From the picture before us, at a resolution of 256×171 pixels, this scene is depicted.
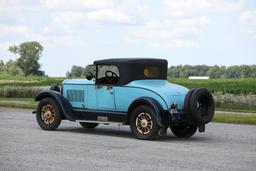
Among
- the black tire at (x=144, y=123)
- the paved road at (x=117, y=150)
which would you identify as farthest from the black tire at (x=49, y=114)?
the black tire at (x=144, y=123)

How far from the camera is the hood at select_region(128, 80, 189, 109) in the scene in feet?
49.5

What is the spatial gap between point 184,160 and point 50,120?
639 cm

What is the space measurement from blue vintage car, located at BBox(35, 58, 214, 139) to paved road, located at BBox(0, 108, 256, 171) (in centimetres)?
38

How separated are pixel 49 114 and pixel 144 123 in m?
3.23

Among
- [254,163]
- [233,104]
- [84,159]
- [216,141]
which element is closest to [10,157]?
[84,159]

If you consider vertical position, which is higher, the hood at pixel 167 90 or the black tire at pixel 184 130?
the hood at pixel 167 90

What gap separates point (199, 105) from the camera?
1555cm

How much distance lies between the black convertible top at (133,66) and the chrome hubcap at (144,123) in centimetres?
112

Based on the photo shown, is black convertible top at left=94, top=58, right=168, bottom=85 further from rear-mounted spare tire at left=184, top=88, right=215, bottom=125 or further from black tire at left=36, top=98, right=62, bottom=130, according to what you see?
black tire at left=36, top=98, right=62, bottom=130

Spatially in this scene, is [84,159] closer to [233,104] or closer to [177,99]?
[177,99]

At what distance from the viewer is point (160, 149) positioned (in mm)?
13375

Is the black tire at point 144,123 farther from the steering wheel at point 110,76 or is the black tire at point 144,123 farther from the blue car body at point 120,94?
the steering wheel at point 110,76

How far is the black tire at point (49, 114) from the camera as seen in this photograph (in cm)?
1707

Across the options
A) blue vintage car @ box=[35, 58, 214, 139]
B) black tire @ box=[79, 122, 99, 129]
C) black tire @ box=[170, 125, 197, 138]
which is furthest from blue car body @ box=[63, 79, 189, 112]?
black tire @ box=[79, 122, 99, 129]
